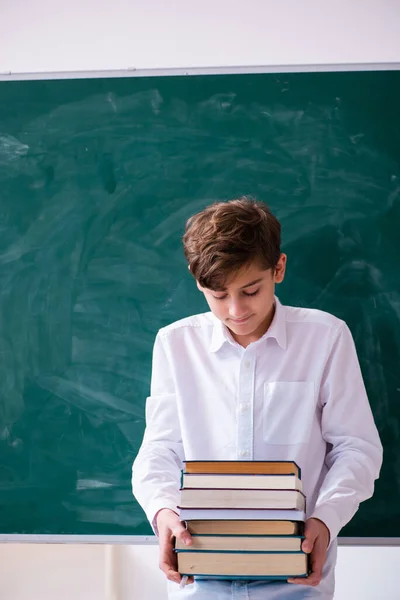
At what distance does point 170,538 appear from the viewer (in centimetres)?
166

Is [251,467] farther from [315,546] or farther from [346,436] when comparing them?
[346,436]

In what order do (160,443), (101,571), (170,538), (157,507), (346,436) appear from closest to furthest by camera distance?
1. (170,538)
2. (157,507)
3. (346,436)
4. (160,443)
5. (101,571)

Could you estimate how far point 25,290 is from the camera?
232 centimetres

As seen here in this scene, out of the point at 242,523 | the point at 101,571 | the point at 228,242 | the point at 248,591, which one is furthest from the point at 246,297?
the point at 101,571

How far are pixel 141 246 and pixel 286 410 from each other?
682 millimetres

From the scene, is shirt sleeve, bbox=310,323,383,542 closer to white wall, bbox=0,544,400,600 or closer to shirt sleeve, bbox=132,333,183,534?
shirt sleeve, bbox=132,333,183,534

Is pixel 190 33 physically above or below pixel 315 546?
above

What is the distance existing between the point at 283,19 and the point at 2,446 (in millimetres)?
1669

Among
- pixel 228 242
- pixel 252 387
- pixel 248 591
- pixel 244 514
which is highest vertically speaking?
pixel 228 242

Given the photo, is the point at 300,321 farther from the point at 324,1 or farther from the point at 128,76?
the point at 324,1

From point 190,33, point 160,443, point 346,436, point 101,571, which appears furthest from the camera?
point 101,571

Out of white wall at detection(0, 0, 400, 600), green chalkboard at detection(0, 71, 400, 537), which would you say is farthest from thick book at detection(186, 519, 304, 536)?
white wall at detection(0, 0, 400, 600)

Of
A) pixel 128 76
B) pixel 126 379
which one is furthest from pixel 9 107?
pixel 126 379

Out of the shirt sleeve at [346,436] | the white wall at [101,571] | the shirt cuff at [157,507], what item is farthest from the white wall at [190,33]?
the white wall at [101,571]
